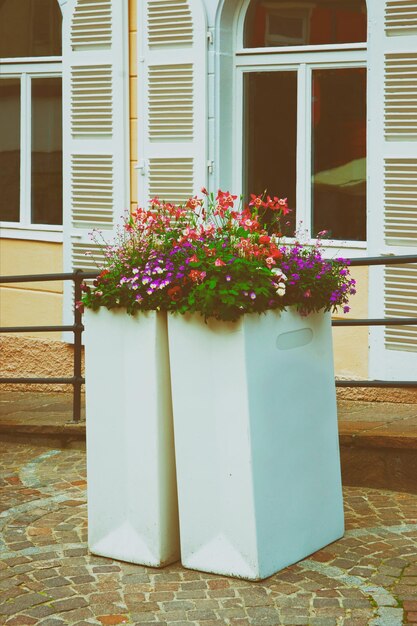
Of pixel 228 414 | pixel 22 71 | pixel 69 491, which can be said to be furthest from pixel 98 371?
pixel 22 71

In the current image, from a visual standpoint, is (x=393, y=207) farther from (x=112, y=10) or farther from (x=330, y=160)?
(x=112, y=10)

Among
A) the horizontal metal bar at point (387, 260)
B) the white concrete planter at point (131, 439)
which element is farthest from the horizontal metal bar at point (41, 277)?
the white concrete planter at point (131, 439)

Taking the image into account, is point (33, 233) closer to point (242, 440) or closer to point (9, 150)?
point (9, 150)

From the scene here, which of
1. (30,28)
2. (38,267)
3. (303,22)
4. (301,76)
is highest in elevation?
(30,28)

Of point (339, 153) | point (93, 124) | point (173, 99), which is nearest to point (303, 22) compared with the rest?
point (339, 153)

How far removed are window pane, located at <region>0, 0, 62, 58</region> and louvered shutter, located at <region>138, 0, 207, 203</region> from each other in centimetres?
115

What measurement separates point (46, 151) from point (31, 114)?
13.3 inches

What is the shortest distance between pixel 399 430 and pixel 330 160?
2556 mm

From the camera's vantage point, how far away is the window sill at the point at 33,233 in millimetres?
10062

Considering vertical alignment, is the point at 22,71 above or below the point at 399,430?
above

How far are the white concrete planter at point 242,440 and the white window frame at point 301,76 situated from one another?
3.20m

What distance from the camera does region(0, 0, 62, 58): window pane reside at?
1009cm

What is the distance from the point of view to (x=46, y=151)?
1030 cm

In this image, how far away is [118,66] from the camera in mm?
9359
